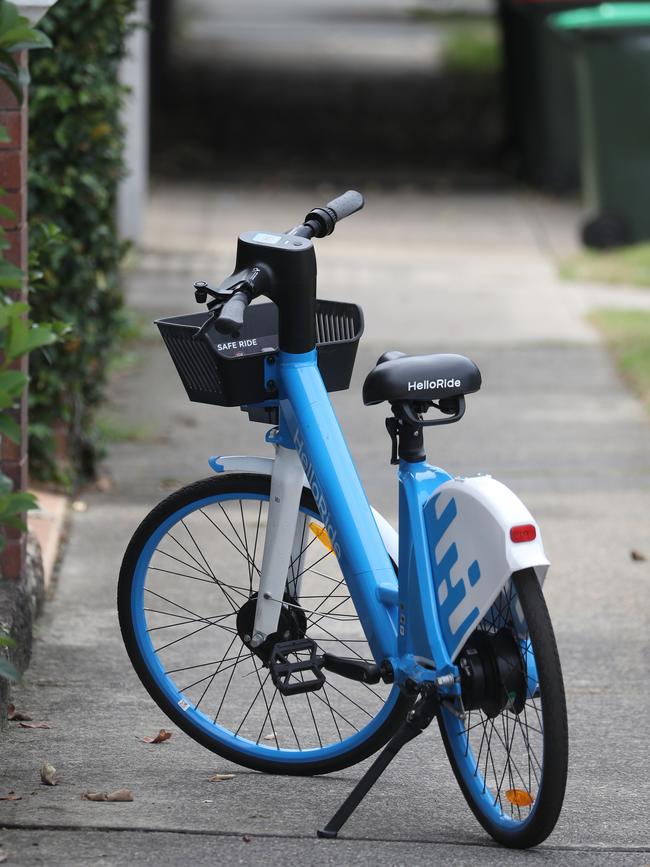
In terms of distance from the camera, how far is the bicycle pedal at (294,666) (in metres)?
3.69

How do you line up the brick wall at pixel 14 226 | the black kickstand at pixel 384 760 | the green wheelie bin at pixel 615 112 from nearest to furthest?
the black kickstand at pixel 384 760 < the brick wall at pixel 14 226 < the green wheelie bin at pixel 615 112

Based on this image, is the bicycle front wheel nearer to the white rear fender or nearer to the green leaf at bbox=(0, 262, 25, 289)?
the white rear fender

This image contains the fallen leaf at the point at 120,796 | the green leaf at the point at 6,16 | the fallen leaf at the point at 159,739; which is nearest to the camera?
the green leaf at the point at 6,16

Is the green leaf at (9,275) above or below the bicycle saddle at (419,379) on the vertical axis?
above

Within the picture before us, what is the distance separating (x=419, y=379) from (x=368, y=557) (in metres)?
0.43

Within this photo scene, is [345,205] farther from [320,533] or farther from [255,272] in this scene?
[320,533]

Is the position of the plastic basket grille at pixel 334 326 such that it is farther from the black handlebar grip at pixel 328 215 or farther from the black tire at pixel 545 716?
the black tire at pixel 545 716

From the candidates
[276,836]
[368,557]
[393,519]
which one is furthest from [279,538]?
[393,519]

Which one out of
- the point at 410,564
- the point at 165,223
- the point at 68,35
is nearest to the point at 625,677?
the point at 410,564

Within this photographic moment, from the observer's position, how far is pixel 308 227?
3652 millimetres

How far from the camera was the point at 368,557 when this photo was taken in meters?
3.53

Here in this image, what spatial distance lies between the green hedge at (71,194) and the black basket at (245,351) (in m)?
2.10

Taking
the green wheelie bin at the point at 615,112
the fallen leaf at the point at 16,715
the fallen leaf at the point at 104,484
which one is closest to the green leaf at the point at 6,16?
the fallen leaf at the point at 16,715

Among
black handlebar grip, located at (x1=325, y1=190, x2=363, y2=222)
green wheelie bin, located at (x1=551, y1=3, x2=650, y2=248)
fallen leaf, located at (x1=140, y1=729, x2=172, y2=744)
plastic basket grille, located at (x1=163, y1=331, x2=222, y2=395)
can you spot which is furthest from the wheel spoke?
green wheelie bin, located at (x1=551, y1=3, x2=650, y2=248)
